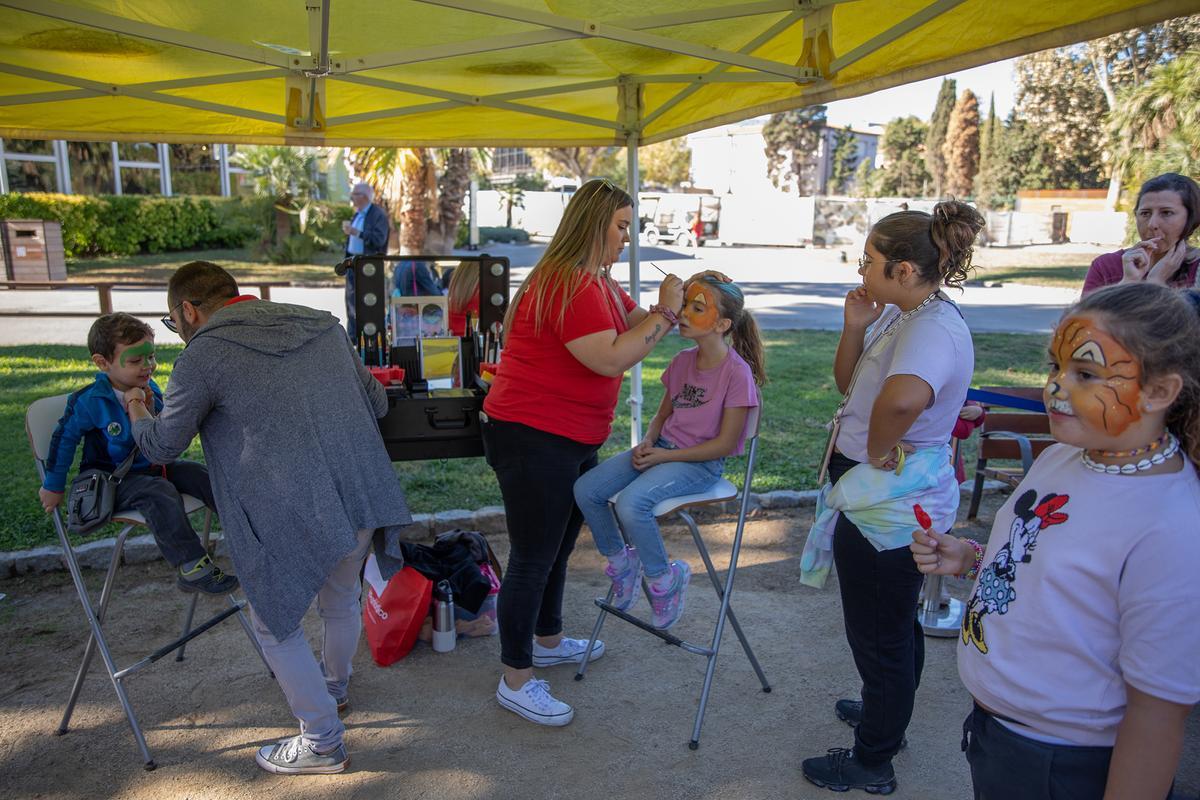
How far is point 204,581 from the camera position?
304cm

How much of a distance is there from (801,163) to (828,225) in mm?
25034

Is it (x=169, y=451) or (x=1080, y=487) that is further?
(x=169, y=451)

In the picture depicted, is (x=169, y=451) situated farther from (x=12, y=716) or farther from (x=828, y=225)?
(x=828, y=225)

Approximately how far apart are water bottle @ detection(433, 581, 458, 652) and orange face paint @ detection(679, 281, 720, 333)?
1521 mm

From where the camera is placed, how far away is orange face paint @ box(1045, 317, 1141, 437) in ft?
4.29

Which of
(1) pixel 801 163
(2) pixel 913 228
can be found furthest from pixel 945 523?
(1) pixel 801 163

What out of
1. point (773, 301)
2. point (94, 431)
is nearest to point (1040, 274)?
point (773, 301)

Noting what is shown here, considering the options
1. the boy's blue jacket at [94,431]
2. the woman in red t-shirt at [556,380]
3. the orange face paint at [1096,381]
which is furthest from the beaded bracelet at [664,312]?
the boy's blue jacket at [94,431]

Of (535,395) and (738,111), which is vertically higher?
(738,111)

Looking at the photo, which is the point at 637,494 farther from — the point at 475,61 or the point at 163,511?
the point at 475,61

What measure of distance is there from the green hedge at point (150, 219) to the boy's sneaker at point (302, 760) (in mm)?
20709

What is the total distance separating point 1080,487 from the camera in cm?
136

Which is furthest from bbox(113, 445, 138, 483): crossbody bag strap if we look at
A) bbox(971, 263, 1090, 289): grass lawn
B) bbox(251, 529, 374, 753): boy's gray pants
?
bbox(971, 263, 1090, 289): grass lawn

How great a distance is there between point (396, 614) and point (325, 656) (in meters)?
0.50
